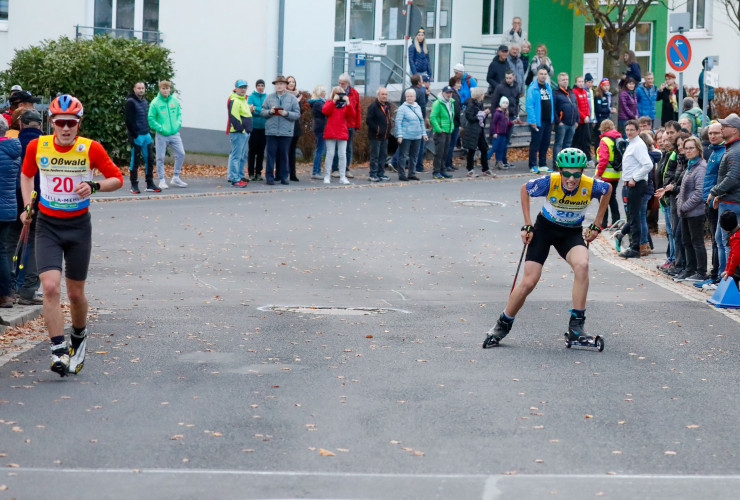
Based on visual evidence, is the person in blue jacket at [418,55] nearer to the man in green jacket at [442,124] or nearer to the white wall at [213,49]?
the man in green jacket at [442,124]

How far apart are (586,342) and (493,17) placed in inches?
1070

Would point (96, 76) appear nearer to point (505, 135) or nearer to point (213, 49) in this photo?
point (213, 49)

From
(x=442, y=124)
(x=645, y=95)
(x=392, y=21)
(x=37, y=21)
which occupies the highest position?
(x=392, y=21)

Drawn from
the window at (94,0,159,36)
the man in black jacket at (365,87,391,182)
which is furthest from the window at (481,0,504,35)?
the man in black jacket at (365,87,391,182)

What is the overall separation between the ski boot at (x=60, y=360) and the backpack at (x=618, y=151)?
39.0ft

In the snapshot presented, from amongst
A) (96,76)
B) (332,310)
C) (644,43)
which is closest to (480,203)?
(96,76)

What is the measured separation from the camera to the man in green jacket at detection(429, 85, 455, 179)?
26.5m

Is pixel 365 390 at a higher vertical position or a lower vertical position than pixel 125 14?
lower

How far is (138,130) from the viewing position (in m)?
22.8

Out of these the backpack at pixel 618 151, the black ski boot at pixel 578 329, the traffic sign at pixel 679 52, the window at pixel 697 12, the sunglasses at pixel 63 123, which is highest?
the window at pixel 697 12

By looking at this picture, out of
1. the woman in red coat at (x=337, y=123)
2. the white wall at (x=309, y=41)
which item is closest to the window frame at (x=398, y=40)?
the white wall at (x=309, y=41)

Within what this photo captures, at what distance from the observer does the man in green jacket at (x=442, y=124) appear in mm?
26453

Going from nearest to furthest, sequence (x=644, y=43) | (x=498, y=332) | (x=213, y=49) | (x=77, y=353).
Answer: (x=77, y=353) → (x=498, y=332) → (x=213, y=49) → (x=644, y=43)

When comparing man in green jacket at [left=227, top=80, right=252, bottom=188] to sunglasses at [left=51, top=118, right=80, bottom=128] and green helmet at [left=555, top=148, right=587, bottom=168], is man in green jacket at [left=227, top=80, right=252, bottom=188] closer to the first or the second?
green helmet at [left=555, top=148, right=587, bottom=168]
